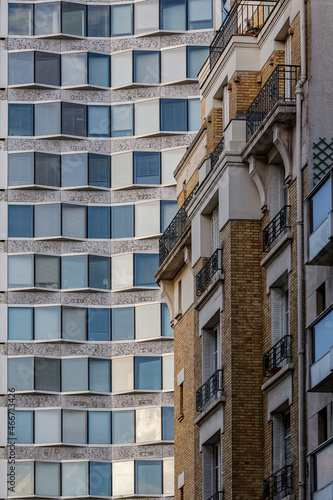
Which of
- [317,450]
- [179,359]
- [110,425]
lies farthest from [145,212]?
[317,450]

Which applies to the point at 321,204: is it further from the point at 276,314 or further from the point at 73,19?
the point at 73,19

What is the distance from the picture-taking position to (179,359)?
47781 millimetres

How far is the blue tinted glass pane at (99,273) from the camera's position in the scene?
77.6m

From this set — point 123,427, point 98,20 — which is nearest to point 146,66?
point 98,20

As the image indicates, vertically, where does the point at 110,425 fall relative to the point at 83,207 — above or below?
below

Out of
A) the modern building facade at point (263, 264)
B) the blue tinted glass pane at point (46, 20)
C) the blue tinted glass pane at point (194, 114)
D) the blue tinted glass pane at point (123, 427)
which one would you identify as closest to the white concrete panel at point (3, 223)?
the blue tinted glass pane at point (46, 20)

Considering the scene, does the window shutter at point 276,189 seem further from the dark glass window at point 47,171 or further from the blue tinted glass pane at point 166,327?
the dark glass window at point 47,171

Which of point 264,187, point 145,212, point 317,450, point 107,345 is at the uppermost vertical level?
point 145,212

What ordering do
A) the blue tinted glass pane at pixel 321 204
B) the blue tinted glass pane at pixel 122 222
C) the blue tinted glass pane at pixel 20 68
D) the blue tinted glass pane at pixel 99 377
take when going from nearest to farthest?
the blue tinted glass pane at pixel 321 204 → the blue tinted glass pane at pixel 99 377 → the blue tinted glass pane at pixel 122 222 → the blue tinted glass pane at pixel 20 68

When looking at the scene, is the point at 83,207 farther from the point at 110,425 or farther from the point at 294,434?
the point at 294,434

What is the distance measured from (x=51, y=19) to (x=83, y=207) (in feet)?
33.4

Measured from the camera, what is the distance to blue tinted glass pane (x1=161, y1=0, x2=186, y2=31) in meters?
79.4

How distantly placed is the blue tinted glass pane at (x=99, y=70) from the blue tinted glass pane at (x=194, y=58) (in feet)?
14.4

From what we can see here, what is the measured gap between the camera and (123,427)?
247 ft
